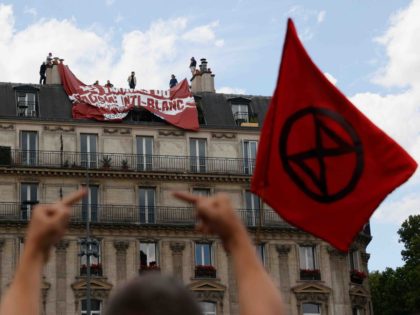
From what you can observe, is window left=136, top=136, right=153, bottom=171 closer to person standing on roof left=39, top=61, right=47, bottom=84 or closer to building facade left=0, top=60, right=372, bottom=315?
building facade left=0, top=60, right=372, bottom=315

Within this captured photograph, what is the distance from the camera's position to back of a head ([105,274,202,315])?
143 inches

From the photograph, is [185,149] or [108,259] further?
[185,149]

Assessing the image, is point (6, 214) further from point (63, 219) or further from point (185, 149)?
point (63, 219)

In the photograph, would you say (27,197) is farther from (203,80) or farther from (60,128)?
(203,80)

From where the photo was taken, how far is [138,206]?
56031mm

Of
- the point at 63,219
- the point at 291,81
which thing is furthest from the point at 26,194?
the point at 63,219

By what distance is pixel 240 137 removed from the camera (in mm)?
59000

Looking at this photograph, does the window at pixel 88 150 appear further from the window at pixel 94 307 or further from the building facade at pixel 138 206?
the window at pixel 94 307

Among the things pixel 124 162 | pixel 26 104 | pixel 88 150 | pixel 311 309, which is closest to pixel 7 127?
pixel 26 104

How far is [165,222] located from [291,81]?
1818 inches

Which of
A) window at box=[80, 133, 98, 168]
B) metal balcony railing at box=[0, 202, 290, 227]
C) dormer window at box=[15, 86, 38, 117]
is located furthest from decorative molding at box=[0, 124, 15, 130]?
metal balcony railing at box=[0, 202, 290, 227]

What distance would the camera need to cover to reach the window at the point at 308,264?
56812 millimetres

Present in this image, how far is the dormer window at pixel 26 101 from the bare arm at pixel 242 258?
5291cm

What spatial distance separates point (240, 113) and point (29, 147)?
502 inches
